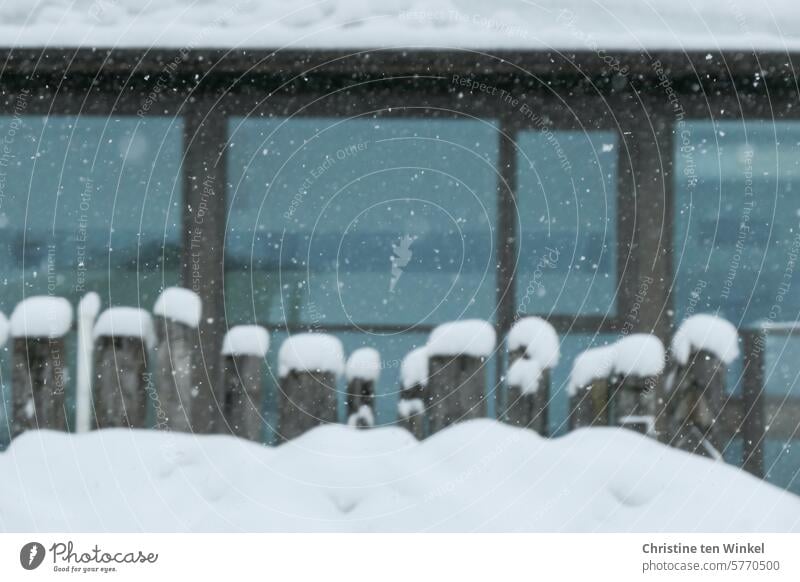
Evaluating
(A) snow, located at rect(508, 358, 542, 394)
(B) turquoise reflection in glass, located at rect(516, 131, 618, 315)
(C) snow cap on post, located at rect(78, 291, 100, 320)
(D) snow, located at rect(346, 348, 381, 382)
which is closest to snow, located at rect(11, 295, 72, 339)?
(C) snow cap on post, located at rect(78, 291, 100, 320)

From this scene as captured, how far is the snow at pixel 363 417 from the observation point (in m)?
1.71

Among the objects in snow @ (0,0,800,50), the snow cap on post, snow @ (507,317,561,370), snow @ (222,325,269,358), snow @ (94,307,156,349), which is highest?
snow @ (0,0,800,50)

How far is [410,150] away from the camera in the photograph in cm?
213

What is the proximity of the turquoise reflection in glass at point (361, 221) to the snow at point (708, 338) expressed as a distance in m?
0.50

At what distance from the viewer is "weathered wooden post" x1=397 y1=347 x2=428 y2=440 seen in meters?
1.60

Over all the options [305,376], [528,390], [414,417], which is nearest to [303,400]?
[305,376]

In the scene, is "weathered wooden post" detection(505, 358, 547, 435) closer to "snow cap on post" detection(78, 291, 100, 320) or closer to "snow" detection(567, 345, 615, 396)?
"snow" detection(567, 345, 615, 396)

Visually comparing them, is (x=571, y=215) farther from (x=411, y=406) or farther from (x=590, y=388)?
(x=411, y=406)

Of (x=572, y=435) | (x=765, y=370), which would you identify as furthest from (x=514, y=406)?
(x=765, y=370)

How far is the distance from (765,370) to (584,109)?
78cm

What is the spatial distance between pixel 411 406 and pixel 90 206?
0.93 meters

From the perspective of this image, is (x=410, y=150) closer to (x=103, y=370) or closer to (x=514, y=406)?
(x=514, y=406)

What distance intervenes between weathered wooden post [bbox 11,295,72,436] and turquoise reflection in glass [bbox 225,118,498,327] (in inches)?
20.9
